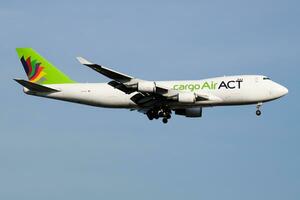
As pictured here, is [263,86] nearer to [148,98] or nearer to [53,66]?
[148,98]

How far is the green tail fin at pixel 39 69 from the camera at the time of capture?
68.4 meters

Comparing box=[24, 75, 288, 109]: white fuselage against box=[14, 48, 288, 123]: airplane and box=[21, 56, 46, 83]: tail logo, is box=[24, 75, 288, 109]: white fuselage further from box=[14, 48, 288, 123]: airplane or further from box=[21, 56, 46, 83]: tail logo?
box=[21, 56, 46, 83]: tail logo

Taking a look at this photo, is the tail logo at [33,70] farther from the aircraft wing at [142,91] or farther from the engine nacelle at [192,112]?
the engine nacelle at [192,112]

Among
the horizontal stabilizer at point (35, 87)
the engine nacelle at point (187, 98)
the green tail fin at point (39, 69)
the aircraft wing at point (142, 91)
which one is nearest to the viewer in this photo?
the aircraft wing at point (142, 91)

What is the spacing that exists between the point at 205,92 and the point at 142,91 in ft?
17.8

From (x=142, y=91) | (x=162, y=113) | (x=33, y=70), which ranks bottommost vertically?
(x=162, y=113)

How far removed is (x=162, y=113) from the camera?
65.4 metres

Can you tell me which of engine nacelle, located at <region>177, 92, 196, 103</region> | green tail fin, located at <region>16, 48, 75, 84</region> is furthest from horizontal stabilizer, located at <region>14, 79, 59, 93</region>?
engine nacelle, located at <region>177, 92, 196, 103</region>

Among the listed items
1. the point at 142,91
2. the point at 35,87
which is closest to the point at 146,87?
the point at 142,91

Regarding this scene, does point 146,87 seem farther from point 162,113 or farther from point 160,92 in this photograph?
point 162,113

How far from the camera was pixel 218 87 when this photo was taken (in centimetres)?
6406

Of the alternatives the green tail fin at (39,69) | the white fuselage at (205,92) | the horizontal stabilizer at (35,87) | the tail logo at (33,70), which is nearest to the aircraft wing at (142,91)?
the white fuselage at (205,92)

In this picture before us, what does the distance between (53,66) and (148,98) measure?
1034cm

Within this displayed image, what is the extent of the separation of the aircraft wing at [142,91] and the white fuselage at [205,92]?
2.89 feet
